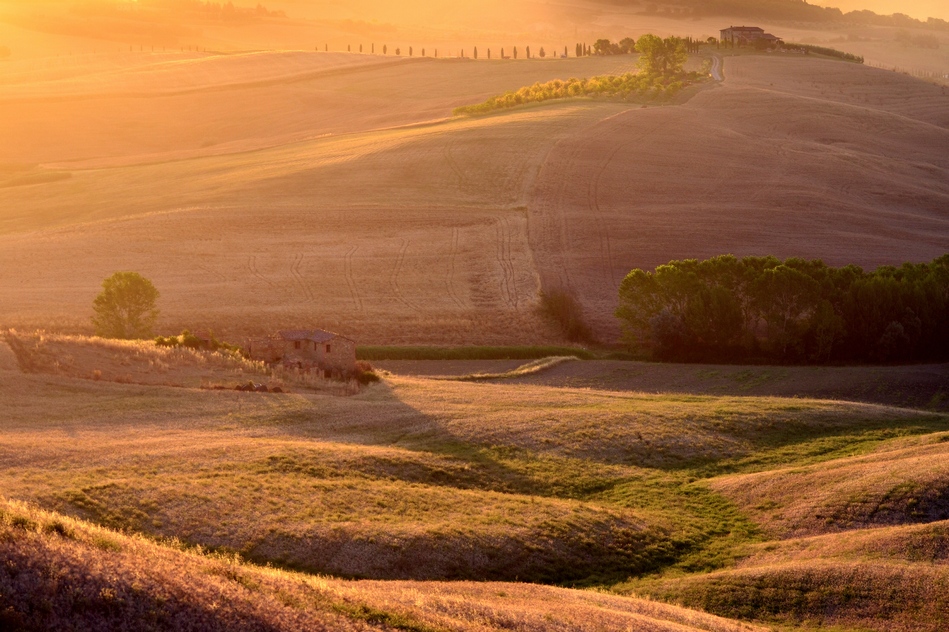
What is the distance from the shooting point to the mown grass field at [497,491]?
80.6ft

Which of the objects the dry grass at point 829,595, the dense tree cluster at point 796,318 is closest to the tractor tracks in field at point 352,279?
the dense tree cluster at point 796,318

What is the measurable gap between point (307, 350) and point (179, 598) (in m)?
40.7

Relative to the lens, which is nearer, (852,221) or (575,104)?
(852,221)

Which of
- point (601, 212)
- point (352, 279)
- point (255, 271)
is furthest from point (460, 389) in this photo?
point (601, 212)

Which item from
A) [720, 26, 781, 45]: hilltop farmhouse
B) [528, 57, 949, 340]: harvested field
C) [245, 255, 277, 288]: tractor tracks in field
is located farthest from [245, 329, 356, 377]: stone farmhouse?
[720, 26, 781, 45]: hilltop farmhouse

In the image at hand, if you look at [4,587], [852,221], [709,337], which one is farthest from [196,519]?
[852,221]

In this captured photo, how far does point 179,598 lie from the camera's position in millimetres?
14164

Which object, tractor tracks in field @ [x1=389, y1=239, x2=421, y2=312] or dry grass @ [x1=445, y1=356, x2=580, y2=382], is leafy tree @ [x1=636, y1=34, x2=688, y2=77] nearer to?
tractor tracks in field @ [x1=389, y1=239, x2=421, y2=312]

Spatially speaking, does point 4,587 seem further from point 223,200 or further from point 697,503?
point 223,200

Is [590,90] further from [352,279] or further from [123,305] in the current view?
[123,305]

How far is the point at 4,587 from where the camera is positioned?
527 inches

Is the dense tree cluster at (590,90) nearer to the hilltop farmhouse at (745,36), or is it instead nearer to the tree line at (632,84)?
the tree line at (632,84)

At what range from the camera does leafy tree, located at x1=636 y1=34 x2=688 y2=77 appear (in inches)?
5989

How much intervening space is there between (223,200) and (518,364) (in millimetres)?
44678
